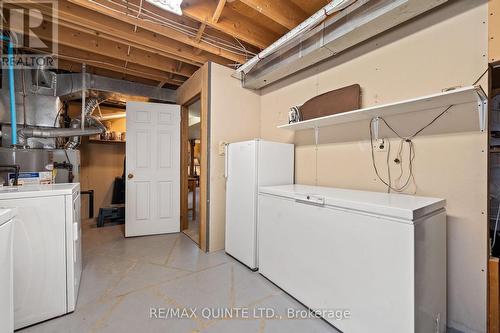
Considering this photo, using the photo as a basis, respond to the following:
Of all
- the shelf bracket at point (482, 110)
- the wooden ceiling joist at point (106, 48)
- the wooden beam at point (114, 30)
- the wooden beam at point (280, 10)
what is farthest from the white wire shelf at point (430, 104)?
the wooden ceiling joist at point (106, 48)

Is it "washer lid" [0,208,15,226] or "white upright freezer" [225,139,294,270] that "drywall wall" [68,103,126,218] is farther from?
"washer lid" [0,208,15,226]

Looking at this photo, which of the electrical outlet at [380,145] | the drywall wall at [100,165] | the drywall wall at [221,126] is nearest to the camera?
the electrical outlet at [380,145]

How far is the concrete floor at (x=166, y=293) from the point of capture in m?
1.59

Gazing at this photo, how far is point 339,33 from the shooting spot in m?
1.91

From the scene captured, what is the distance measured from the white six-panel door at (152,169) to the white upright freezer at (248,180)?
1.36 metres

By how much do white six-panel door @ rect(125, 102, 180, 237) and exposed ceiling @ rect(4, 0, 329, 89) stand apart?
30.0 inches

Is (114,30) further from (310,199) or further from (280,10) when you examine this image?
(310,199)

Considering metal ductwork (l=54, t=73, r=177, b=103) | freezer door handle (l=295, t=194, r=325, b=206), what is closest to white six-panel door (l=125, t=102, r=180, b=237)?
metal ductwork (l=54, t=73, r=177, b=103)

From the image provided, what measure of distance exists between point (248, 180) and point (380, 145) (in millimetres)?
1396

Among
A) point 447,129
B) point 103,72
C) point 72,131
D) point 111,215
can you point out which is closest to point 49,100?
point 72,131

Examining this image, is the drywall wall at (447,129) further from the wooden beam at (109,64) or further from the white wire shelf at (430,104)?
the wooden beam at (109,64)

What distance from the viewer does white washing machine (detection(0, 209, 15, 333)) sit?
1041mm

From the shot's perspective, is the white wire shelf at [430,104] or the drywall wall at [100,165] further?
the drywall wall at [100,165]

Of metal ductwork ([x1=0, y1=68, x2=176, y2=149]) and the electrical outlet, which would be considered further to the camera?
metal ductwork ([x1=0, y1=68, x2=176, y2=149])
